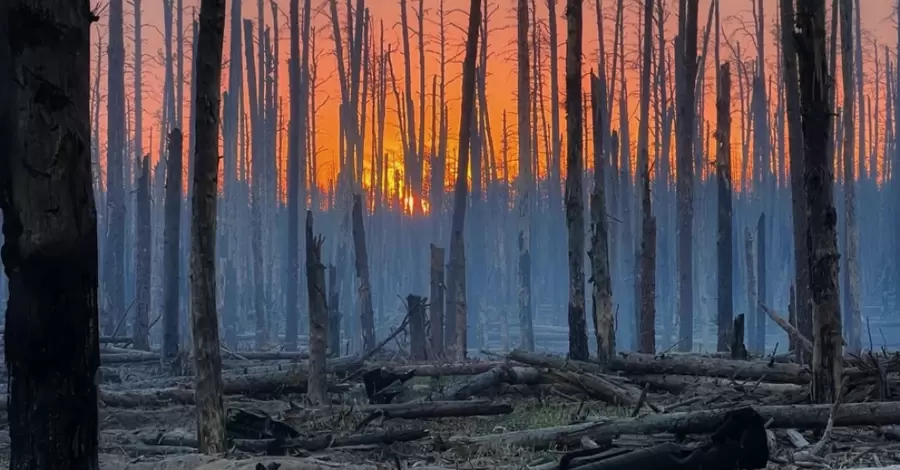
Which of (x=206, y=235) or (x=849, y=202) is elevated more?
(x=849, y=202)

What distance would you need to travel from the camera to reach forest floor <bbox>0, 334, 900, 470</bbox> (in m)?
6.23

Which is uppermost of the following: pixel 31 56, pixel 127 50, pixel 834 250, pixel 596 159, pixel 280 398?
pixel 127 50

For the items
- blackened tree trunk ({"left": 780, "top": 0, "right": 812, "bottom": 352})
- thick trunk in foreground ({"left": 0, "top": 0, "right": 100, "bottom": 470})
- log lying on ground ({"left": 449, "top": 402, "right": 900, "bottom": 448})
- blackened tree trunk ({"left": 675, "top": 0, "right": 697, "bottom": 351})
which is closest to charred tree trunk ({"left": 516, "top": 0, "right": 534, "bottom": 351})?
blackened tree trunk ({"left": 675, "top": 0, "right": 697, "bottom": 351})

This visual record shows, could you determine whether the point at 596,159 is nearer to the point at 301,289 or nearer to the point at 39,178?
the point at 39,178

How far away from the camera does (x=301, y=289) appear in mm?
39375

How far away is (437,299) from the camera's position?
53.5 feet

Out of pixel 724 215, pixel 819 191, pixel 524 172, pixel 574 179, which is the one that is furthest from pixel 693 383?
pixel 524 172

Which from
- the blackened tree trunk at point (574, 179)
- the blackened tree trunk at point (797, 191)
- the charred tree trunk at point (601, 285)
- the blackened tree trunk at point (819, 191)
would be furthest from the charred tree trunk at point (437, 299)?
the blackened tree trunk at point (819, 191)

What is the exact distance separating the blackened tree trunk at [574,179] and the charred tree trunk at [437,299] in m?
4.01

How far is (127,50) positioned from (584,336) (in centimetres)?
3295

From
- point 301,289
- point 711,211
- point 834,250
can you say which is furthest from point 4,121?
point 711,211

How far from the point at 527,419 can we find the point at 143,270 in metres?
12.1

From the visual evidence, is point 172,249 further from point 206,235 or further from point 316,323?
point 206,235

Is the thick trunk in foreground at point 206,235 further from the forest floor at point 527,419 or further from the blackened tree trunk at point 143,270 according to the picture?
the blackened tree trunk at point 143,270
